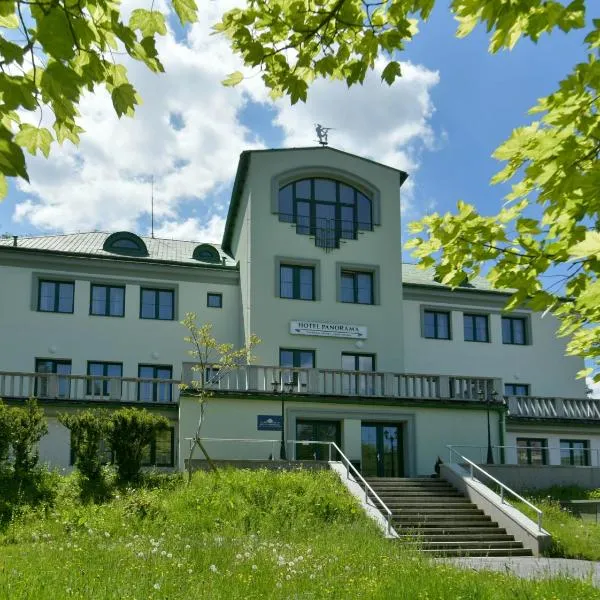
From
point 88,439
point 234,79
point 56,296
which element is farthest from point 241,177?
point 234,79

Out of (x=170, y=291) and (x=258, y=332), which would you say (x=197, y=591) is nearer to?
(x=258, y=332)

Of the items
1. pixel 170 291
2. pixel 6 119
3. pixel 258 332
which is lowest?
pixel 6 119

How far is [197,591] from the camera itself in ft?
30.6

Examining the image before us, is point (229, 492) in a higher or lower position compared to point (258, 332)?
lower

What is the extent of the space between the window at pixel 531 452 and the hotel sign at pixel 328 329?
756 centimetres

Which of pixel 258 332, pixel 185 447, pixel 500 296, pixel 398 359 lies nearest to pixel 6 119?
pixel 185 447

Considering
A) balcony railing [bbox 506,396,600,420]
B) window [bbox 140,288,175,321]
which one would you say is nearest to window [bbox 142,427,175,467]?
window [bbox 140,288,175,321]

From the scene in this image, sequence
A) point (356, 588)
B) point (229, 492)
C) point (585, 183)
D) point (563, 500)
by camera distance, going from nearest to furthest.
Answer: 1. point (585, 183)
2. point (356, 588)
3. point (229, 492)
4. point (563, 500)

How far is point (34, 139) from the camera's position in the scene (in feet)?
14.9

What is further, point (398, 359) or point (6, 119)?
point (398, 359)

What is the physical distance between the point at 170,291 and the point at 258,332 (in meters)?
4.83

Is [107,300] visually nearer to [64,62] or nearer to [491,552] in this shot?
[491,552]

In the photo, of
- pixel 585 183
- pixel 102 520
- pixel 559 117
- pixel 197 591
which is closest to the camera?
pixel 585 183

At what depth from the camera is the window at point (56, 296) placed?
1218 inches
